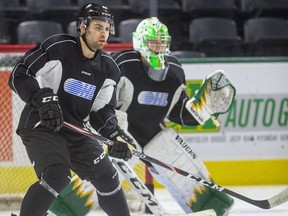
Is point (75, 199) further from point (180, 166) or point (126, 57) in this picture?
point (126, 57)

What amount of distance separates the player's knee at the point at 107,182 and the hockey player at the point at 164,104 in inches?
27.7

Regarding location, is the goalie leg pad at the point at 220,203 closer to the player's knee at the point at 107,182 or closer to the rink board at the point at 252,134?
the player's knee at the point at 107,182

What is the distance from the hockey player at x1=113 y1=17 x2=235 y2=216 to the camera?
13.5 ft

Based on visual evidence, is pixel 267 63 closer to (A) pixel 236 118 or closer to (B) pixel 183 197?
(A) pixel 236 118

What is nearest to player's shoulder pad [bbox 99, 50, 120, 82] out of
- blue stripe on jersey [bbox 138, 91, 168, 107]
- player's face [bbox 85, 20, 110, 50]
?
player's face [bbox 85, 20, 110, 50]

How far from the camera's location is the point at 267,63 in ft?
18.7

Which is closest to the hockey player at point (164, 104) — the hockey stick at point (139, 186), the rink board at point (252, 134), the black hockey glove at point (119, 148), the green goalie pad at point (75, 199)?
the hockey stick at point (139, 186)

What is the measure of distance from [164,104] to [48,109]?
115 cm

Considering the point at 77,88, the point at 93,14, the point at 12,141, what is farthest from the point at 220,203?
the point at 12,141

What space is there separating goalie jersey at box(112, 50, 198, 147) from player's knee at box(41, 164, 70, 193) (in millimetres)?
958

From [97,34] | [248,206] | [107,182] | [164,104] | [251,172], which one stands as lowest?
[251,172]

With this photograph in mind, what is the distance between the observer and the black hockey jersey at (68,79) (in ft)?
10.8

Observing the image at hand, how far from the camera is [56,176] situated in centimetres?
317

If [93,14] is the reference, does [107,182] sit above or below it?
below
